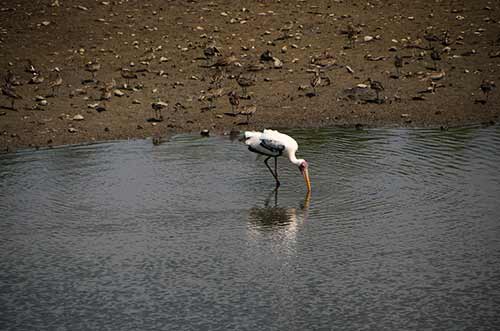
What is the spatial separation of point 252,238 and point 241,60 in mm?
14123

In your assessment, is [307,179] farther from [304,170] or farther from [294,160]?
[294,160]

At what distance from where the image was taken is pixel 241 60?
27.1 metres

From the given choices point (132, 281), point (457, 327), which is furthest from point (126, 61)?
point (457, 327)

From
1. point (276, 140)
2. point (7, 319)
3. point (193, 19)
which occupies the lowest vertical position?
point (7, 319)

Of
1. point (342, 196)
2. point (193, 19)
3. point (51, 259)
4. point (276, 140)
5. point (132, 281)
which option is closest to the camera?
point (132, 281)

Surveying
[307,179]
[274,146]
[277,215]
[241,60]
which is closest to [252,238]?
[277,215]

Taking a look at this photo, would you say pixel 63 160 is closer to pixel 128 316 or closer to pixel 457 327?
pixel 128 316

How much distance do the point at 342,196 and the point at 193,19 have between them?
16372 millimetres

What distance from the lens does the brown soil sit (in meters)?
22.6

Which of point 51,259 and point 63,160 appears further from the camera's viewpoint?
point 63,160

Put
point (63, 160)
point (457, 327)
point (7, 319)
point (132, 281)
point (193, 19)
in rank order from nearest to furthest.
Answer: point (457, 327), point (7, 319), point (132, 281), point (63, 160), point (193, 19)

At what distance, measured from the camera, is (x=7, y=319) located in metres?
11.0

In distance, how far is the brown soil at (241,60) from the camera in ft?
74.1

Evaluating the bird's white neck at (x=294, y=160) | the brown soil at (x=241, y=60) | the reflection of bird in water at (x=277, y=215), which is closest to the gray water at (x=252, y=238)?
the reflection of bird in water at (x=277, y=215)
